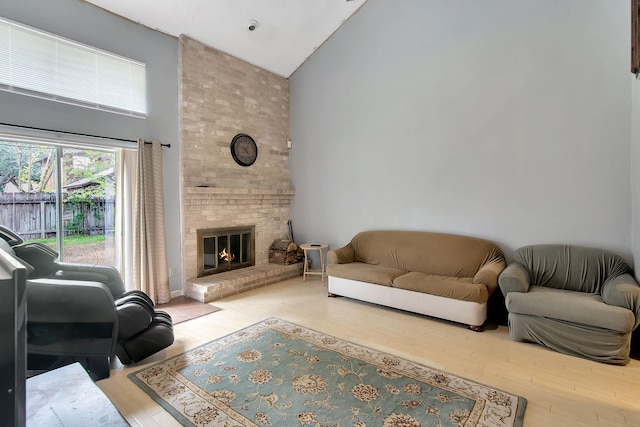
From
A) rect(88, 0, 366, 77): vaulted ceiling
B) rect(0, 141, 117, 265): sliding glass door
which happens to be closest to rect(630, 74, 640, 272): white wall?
rect(88, 0, 366, 77): vaulted ceiling

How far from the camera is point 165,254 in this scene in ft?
13.7

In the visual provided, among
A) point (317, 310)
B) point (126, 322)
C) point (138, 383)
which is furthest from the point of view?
point (317, 310)

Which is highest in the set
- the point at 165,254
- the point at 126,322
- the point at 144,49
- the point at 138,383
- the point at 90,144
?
the point at 144,49

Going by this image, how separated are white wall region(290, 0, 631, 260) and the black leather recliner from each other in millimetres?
3329

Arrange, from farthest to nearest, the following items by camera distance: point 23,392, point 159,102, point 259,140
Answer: point 259,140, point 159,102, point 23,392

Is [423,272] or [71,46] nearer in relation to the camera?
[71,46]

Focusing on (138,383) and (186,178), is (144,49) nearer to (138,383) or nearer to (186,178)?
(186,178)

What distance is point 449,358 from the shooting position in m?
2.78

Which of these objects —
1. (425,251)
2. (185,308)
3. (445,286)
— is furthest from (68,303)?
(425,251)

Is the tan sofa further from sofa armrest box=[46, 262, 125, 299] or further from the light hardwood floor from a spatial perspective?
sofa armrest box=[46, 262, 125, 299]

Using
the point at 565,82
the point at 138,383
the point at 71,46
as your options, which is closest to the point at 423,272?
the point at 565,82

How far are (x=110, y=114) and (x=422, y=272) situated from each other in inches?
167

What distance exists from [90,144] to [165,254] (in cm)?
152

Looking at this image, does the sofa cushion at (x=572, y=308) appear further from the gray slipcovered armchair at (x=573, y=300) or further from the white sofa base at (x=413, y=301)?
the white sofa base at (x=413, y=301)
